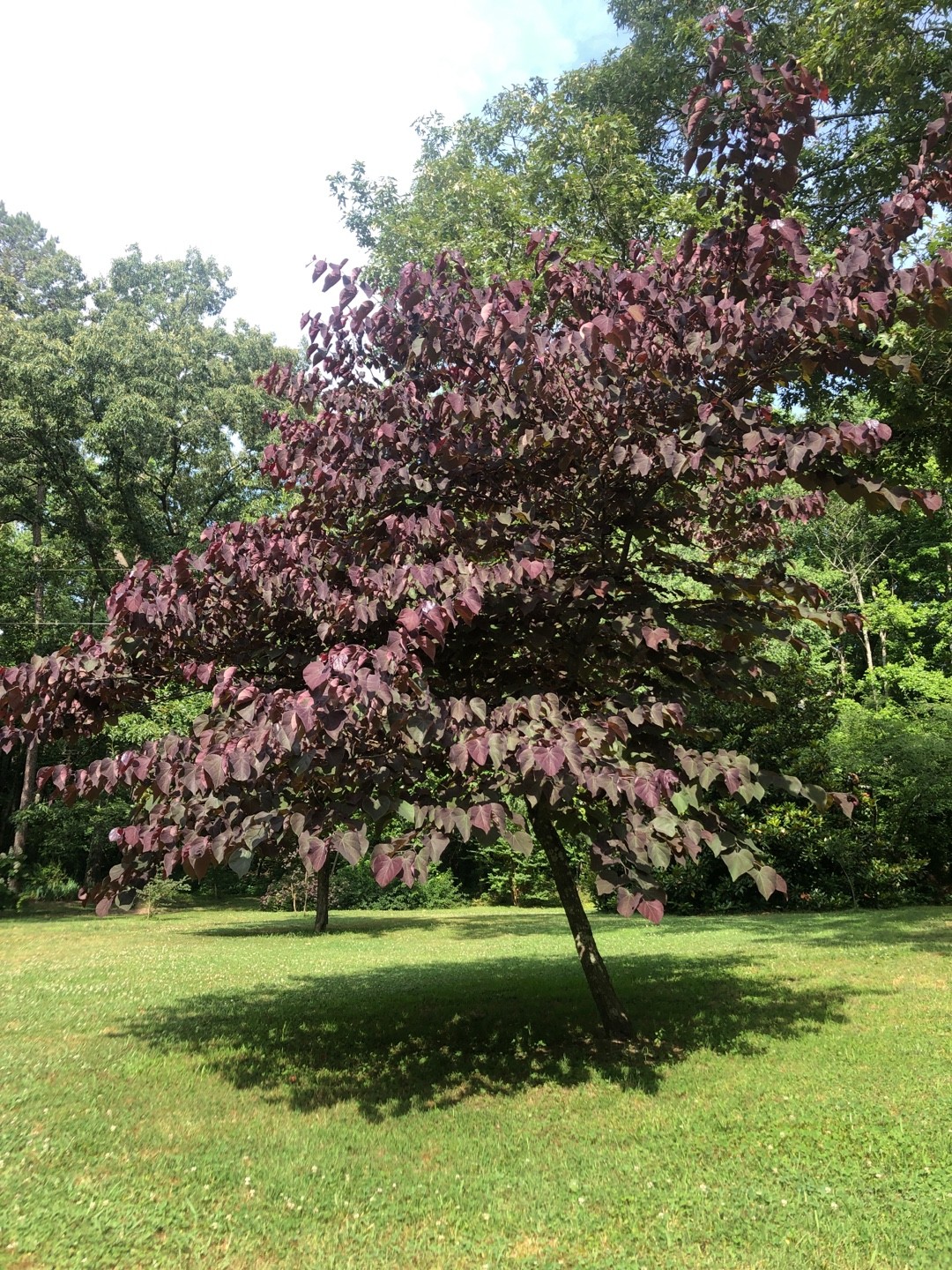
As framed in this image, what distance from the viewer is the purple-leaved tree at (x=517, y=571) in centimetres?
367

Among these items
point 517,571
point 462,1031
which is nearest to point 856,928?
point 462,1031

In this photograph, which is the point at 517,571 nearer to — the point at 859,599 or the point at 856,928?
the point at 856,928

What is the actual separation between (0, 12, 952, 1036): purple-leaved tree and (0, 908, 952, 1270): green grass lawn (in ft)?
3.72

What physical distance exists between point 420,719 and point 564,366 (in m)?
2.28

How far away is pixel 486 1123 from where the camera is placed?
4.25 metres

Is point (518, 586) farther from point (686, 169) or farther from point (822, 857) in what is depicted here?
point (822, 857)

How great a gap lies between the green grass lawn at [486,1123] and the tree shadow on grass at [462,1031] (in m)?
0.03

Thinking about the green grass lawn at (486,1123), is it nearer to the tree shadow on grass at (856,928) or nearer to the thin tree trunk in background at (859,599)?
the tree shadow on grass at (856,928)

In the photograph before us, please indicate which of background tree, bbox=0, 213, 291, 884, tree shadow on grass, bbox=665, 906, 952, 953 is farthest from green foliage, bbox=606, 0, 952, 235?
background tree, bbox=0, 213, 291, 884

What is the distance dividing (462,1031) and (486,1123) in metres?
1.98

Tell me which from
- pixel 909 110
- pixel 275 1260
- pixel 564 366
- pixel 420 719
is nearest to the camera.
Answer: pixel 275 1260

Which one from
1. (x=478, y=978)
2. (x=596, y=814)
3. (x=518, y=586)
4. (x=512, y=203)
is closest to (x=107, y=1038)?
(x=478, y=978)

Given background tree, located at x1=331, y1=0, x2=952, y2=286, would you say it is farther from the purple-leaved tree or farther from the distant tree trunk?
the distant tree trunk

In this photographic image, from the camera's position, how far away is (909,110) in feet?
28.5
